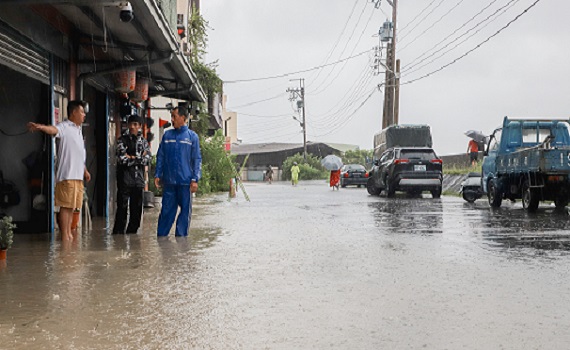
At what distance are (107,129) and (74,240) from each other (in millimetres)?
5185

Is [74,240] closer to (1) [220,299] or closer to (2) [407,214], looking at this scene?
(1) [220,299]

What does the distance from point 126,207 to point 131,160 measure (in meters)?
0.71

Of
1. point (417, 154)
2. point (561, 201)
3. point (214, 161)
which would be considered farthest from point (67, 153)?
point (214, 161)

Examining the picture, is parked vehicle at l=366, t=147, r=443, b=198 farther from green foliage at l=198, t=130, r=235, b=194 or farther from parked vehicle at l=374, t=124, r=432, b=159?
parked vehicle at l=374, t=124, r=432, b=159

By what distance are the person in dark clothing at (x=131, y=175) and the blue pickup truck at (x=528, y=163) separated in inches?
374

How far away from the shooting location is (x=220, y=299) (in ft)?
17.1

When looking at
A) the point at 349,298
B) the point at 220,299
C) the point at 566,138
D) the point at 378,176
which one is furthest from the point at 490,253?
the point at 378,176

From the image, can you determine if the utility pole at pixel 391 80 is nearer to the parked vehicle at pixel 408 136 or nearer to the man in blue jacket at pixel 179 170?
the parked vehicle at pixel 408 136

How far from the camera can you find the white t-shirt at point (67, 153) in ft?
29.1

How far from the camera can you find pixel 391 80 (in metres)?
40.5

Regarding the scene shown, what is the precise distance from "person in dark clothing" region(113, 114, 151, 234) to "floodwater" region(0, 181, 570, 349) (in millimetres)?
455

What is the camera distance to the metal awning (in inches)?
373

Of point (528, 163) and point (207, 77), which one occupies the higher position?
point (207, 77)

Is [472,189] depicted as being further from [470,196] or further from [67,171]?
[67,171]
